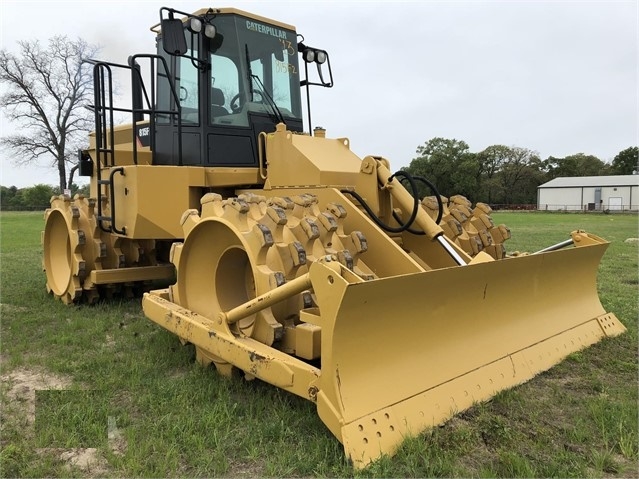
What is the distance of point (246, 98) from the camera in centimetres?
527

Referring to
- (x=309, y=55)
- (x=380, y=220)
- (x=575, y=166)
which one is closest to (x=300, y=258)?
(x=380, y=220)

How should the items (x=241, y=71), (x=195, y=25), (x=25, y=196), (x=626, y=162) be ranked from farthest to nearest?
(x=626, y=162), (x=25, y=196), (x=241, y=71), (x=195, y=25)

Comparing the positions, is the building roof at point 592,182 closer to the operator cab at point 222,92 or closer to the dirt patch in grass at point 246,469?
the operator cab at point 222,92

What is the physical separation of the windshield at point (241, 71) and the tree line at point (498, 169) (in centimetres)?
4904

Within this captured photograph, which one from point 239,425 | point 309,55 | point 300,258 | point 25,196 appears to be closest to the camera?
point 239,425

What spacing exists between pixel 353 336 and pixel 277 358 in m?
0.53

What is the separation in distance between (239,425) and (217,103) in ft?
10.5

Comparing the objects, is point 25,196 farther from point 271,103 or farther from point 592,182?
point 592,182

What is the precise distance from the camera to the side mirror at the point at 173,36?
4348 mm

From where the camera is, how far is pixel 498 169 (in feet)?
221

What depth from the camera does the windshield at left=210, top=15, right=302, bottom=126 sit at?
5176 mm

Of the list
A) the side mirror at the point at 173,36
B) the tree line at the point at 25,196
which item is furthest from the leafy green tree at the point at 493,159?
the side mirror at the point at 173,36

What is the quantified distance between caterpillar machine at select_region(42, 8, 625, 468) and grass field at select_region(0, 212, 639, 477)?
0.18 metres

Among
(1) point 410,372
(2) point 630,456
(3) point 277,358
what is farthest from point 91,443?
(2) point 630,456
